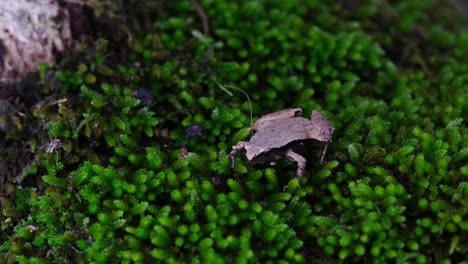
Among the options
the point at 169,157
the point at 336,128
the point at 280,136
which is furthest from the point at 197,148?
the point at 336,128

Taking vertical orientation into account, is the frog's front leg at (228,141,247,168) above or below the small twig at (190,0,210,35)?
below

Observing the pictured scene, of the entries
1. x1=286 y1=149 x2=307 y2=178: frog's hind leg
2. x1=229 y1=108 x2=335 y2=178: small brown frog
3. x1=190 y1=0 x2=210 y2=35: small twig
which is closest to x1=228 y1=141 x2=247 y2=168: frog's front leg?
x1=229 y1=108 x2=335 y2=178: small brown frog

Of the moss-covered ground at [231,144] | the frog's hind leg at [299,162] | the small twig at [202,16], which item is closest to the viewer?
the moss-covered ground at [231,144]

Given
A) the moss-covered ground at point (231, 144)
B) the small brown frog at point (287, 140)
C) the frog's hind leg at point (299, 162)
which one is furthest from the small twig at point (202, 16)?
the frog's hind leg at point (299, 162)

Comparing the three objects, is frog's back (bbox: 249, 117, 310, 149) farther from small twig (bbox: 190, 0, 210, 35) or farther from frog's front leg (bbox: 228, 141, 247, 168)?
small twig (bbox: 190, 0, 210, 35)

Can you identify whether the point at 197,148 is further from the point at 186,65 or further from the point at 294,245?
the point at 294,245

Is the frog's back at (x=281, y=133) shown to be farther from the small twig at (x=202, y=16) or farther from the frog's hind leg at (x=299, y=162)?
the small twig at (x=202, y=16)

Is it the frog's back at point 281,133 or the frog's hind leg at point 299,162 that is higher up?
the frog's back at point 281,133

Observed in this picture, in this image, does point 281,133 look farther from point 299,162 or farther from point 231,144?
point 231,144
